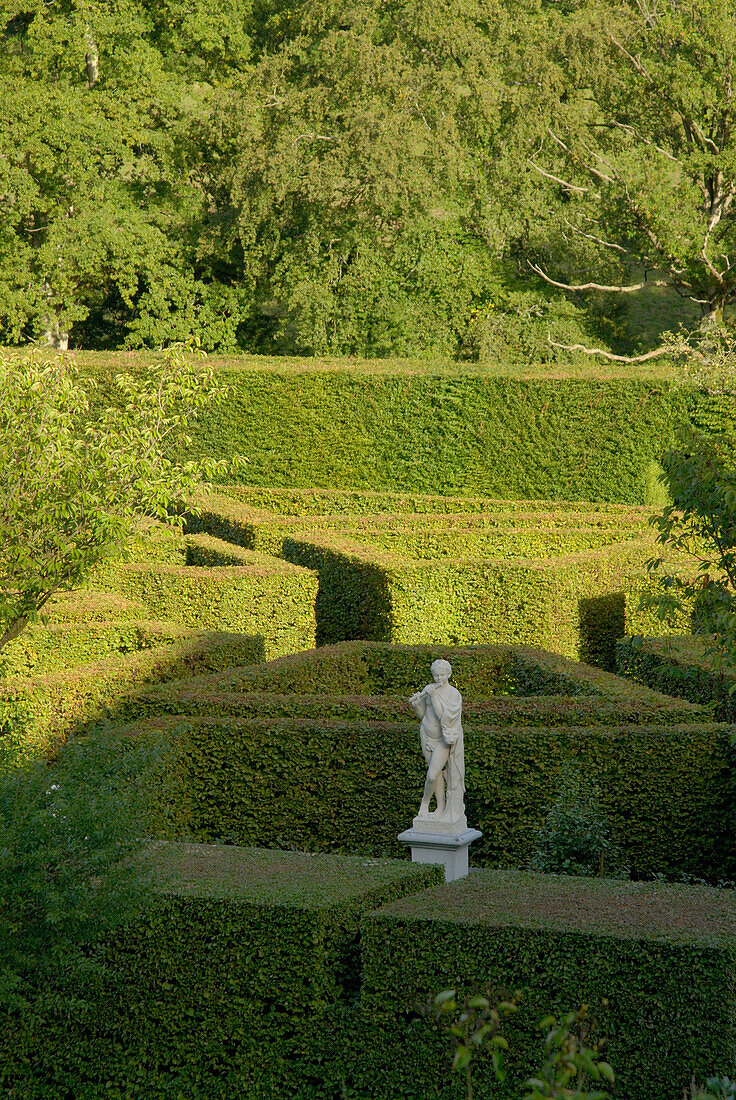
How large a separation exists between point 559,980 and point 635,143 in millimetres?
34495

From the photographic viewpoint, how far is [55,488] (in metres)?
12.9

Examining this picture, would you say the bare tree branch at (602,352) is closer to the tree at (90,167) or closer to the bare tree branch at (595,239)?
the bare tree branch at (595,239)

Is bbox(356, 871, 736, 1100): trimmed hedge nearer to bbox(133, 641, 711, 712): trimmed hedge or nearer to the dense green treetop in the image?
bbox(133, 641, 711, 712): trimmed hedge

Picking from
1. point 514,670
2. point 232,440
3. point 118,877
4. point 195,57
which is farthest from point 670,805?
→ point 195,57

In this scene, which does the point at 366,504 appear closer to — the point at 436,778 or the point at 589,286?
the point at 589,286

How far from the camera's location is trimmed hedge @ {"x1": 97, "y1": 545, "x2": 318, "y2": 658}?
17141 millimetres

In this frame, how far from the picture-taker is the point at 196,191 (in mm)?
36938

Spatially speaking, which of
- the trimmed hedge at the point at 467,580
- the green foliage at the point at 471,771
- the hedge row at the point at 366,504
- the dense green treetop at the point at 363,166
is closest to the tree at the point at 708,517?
the green foliage at the point at 471,771

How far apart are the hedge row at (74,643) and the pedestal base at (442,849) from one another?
636 centimetres

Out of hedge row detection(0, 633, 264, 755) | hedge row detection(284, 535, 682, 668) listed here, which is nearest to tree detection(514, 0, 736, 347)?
hedge row detection(284, 535, 682, 668)

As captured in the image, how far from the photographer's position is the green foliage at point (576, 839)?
10.6 meters

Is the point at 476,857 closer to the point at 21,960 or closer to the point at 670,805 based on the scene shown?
the point at 670,805

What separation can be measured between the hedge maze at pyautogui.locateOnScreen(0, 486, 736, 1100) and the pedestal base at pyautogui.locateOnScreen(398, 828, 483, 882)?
0.87 ft

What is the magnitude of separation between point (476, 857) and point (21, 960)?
5.14 m
